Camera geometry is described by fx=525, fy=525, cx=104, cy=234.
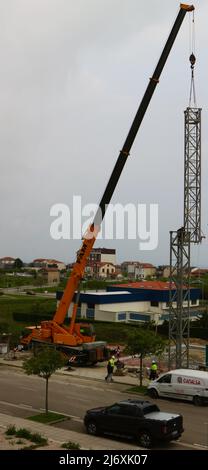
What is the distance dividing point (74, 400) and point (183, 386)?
15.3 feet

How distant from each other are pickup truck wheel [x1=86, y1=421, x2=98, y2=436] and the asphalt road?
21.8 inches

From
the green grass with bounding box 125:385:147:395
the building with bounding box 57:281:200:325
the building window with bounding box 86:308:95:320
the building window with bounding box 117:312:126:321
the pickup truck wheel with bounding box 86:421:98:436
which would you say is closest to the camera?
the pickup truck wheel with bounding box 86:421:98:436

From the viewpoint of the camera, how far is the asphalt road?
17944 mm

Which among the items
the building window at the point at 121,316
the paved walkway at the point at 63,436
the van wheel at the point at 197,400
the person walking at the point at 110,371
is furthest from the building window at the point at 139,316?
the paved walkway at the point at 63,436

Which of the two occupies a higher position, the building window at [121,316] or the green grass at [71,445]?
the building window at [121,316]

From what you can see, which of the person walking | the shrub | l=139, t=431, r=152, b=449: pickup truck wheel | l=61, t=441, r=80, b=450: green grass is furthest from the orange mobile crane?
l=61, t=441, r=80, b=450: green grass

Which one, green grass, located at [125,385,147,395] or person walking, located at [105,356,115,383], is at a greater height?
person walking, located at [105,356,115,383]

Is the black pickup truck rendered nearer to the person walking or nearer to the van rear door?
the van rear door

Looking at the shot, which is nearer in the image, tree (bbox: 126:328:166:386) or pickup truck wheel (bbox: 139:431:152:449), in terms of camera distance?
pickup truck wheel (bbox: 139:431:152:449)

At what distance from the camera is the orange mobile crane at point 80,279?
29.6m

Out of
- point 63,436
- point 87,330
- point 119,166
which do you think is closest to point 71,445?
point 63,436

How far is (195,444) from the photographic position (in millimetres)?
16250

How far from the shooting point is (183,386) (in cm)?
2220

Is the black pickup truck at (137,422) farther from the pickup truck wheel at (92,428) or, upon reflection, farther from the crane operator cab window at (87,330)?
the crane operator cab window at (87,330)
